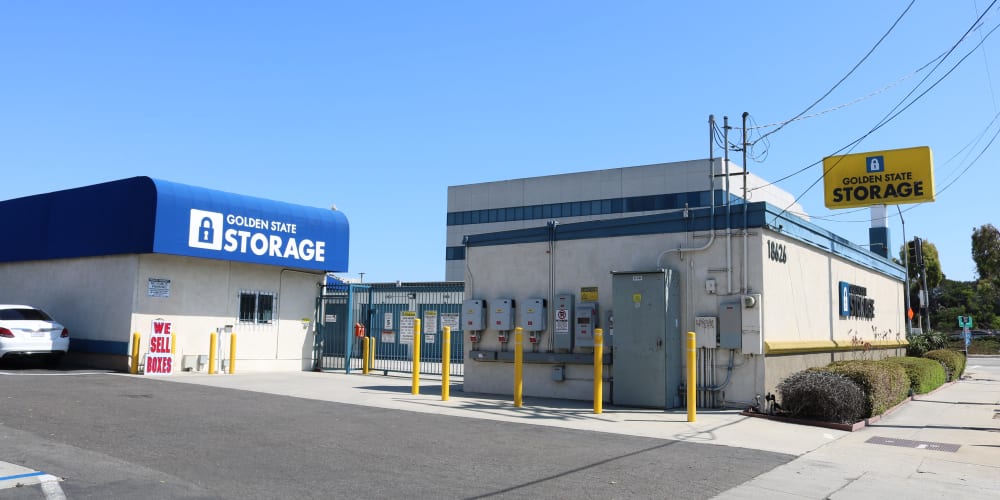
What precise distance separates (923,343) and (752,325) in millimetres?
17527

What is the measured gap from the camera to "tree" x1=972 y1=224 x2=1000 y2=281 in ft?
218

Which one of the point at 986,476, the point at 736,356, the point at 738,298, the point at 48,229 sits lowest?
the point at 986,476

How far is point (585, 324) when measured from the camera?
14.3m

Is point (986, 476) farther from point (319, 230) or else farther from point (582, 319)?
point (319, 230)

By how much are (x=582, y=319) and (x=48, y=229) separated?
51.1ft

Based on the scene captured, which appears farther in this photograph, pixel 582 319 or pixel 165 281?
pixel 165 281

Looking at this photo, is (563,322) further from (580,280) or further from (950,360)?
(950,360)

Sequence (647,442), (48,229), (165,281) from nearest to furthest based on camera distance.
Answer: (647,442) → (165,281) → (48,229)

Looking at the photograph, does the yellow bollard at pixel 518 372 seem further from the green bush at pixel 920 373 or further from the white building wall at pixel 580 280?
the green bush at pixel 920 373

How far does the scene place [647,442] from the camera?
30.9 feet

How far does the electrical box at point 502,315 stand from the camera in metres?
15.3

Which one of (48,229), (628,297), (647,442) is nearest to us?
(647,442)

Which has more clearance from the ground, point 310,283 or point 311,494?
point 310,283

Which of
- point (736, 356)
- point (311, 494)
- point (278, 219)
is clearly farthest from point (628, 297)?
point (278, 219)
